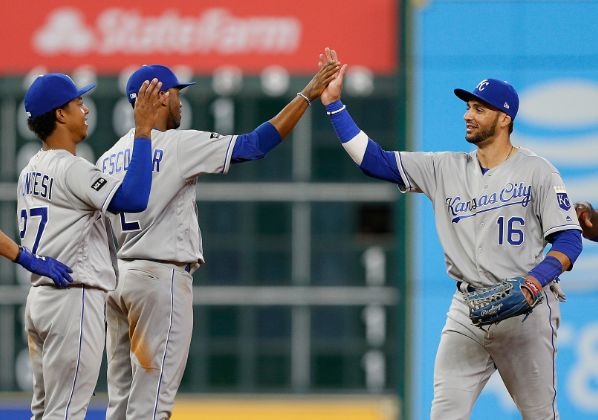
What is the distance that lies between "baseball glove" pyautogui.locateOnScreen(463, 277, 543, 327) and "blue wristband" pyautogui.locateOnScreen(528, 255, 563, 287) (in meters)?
0.05

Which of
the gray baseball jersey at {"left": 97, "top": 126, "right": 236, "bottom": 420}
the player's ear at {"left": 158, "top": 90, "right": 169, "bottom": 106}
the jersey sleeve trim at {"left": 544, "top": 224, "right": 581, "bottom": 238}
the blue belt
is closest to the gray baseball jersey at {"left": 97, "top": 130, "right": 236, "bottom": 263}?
the gray baseball jersey at {"left": 97, "top": 126, "right": 236, "bottom": 420}

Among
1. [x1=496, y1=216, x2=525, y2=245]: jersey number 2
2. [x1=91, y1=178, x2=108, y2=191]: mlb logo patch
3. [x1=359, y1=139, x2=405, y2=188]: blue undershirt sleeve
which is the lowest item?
[x1=496, y1=216, x2=525, y2=245]: jersey number 2

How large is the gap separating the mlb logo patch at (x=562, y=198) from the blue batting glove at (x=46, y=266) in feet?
6.45

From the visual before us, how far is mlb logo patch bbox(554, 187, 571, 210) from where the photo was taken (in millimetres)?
6102

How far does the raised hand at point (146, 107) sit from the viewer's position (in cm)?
593

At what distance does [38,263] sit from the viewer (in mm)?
5840

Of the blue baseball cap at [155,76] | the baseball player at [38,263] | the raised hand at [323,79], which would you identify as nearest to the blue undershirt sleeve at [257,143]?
the raised hand at [323,79]

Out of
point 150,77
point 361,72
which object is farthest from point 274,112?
point 150,77

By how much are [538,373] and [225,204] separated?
671 centimetres

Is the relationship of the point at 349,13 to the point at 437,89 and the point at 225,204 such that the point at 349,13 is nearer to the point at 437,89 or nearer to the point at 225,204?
the point at 437,89

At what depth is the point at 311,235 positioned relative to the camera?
12.7 m

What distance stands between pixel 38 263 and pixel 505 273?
1855 mm

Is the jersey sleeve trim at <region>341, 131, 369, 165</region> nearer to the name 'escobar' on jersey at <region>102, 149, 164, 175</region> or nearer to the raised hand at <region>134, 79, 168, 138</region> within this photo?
the name 'escobar' on jersey at <region>102, 149, 164, 175</region>

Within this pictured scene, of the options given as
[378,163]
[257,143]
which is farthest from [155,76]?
[378,163]
